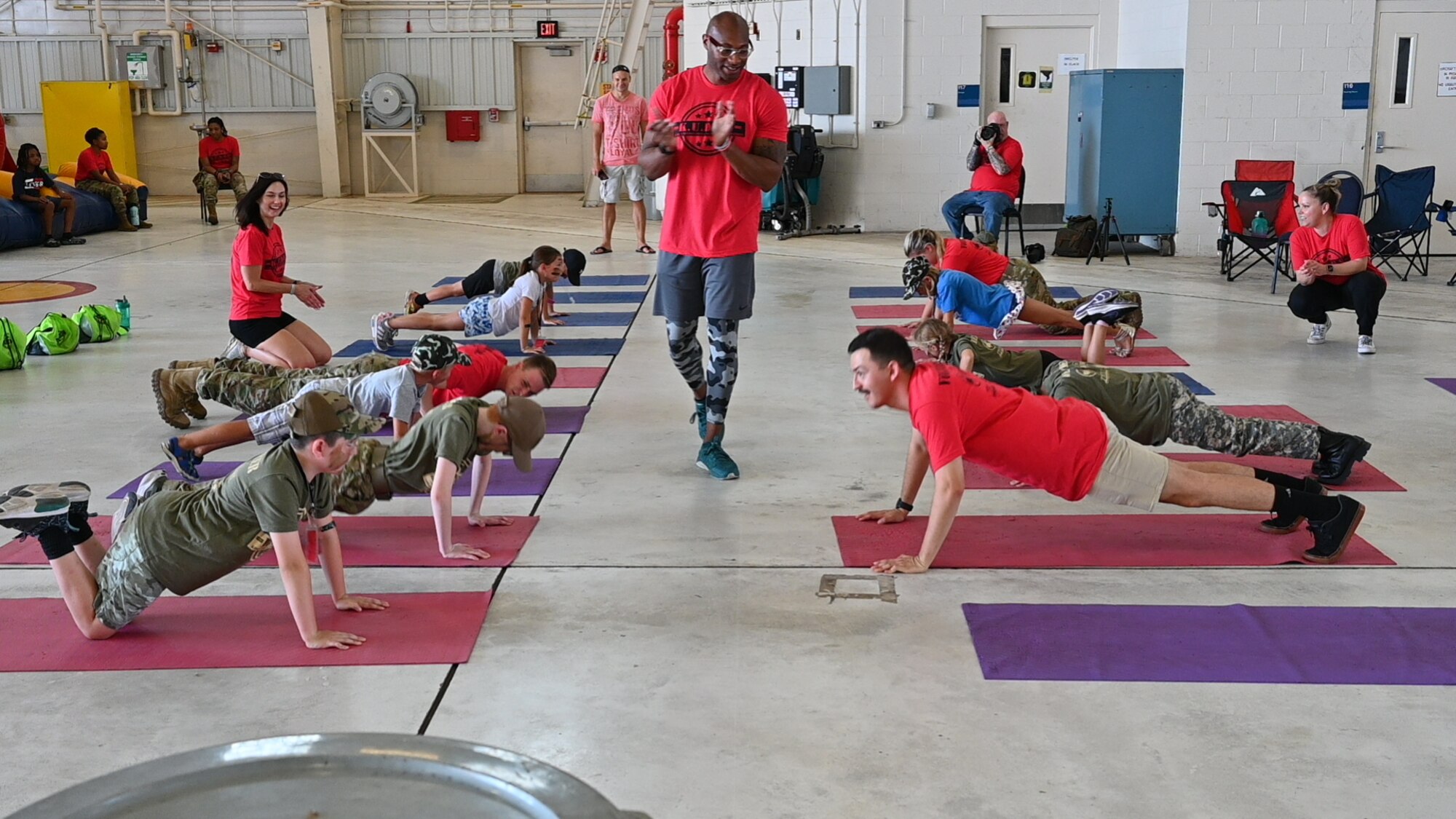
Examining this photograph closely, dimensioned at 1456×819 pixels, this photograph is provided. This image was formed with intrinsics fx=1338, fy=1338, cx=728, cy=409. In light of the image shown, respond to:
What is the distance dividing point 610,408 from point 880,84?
9007 mm

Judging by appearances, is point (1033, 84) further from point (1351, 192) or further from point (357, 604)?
point (357, 604)

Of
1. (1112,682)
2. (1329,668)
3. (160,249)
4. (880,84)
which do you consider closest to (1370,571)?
(1329,668)

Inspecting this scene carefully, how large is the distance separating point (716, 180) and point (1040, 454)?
1.84m

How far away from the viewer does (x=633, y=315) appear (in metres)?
10.2

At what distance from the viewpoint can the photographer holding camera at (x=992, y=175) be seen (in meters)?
12.6

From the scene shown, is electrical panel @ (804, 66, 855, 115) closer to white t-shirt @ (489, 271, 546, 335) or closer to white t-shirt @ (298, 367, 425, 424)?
white t-shirt @ (489, 271, 546, 335)

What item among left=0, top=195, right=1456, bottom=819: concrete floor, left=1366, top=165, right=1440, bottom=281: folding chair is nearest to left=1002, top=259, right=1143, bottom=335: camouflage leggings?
left=0, top=195, right=1456, bottom=819: concrete floor

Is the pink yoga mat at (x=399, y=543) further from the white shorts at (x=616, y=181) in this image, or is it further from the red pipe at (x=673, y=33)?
the red pipe at (x=673, y=33)

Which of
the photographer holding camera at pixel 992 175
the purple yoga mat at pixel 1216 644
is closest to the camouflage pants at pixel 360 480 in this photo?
the purple yoga mat at pixel 1216 644

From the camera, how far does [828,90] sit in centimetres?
1512

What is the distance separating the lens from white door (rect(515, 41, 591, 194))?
2205 cm

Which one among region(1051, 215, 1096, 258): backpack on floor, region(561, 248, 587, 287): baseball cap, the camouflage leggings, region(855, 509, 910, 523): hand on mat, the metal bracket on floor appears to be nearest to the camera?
the metal bracket on floor

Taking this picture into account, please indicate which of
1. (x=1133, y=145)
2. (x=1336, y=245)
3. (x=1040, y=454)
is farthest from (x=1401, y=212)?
(x=1040, y=454)

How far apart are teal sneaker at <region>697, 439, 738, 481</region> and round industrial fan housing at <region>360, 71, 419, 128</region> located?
56.6 ft
